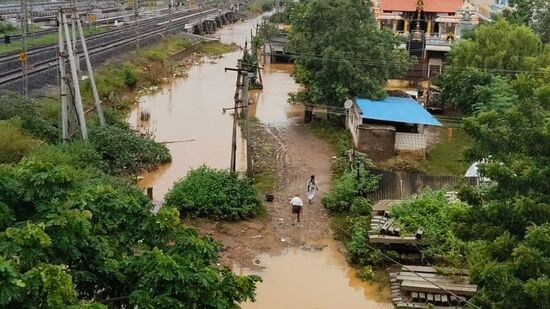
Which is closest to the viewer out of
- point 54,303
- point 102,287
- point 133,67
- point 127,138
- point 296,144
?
point 54,303

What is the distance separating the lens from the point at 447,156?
75.0ft

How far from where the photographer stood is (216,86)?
37.8 metres

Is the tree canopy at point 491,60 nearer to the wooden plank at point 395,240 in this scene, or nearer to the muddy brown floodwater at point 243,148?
the muddy brown floodwater at point 243,148

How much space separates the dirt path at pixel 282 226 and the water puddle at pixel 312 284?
0.42 meters

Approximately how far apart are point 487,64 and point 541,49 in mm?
2795

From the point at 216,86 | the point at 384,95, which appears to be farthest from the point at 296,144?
the point at 216,86

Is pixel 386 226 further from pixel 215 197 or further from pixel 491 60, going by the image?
pixel 491 60

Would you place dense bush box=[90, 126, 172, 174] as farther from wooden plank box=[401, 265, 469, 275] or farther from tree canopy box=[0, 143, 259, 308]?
tree canopy box=[0, 143, 259, 308]

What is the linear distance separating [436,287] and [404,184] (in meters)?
4.96

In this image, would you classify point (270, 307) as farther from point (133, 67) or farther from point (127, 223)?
point (133, 67)

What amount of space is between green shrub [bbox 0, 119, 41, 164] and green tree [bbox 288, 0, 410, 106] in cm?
1187

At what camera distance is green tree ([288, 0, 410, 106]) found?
24.6m

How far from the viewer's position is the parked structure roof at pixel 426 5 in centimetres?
4422

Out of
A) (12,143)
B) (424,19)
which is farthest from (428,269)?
(424,19)
